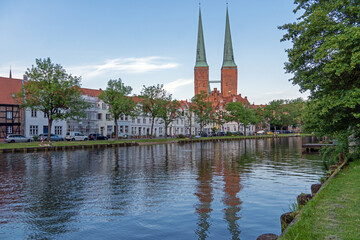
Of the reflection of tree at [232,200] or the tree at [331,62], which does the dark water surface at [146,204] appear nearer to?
the reflection of tree at [232,200]

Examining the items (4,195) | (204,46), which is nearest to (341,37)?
(4,195)

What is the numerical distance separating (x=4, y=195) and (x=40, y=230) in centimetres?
610

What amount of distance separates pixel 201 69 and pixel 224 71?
11.9m

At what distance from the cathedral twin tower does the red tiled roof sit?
99607 millimetres

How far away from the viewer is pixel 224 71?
527 feet

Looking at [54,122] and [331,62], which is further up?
[331,62]

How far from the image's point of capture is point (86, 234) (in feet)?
31.7

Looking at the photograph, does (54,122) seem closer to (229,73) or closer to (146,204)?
(146,204)

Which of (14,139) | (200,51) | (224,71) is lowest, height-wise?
(14,139)

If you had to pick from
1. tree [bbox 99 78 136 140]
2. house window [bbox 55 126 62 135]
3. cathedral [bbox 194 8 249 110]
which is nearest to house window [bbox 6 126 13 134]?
house window [bbox 55 126 62 135]

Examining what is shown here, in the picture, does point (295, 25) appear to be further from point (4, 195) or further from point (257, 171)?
point (4, 195)

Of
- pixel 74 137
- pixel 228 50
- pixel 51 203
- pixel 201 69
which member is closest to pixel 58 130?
pixel 74 137

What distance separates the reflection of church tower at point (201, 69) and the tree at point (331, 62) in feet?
459

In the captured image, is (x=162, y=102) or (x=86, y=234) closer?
(x=86, y=234)
